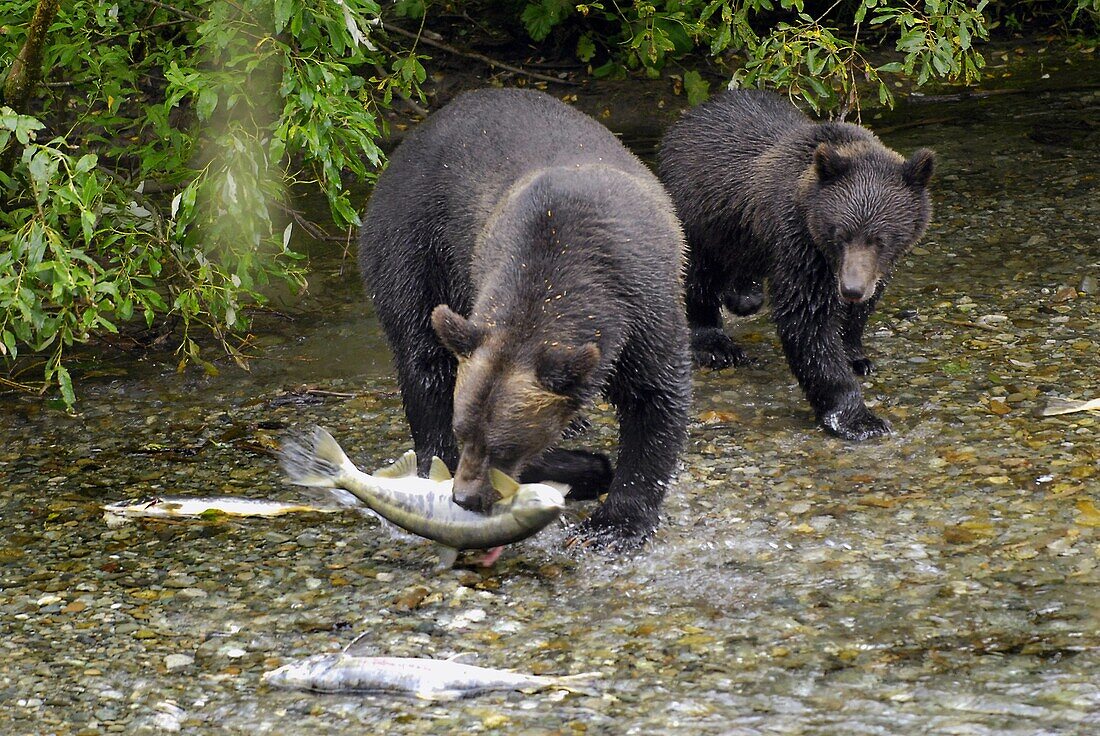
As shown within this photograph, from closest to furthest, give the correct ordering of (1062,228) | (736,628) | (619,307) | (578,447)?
(736,628) < (619,307) < (578,447) < (1062,228)

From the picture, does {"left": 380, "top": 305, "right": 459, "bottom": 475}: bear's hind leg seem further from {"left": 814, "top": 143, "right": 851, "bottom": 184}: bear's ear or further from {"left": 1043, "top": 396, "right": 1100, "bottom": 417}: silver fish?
{"left": 1043, "top": 396, "right": 1100, "bottom": 417}: silver fish

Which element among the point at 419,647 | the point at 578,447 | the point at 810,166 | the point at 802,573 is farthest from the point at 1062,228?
the point at 419,647

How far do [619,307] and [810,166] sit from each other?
248 centimetres

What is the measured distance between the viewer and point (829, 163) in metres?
7.16

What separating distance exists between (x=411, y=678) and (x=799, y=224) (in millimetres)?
3757

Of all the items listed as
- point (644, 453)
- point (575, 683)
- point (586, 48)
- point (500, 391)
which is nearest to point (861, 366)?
point (644, 453)

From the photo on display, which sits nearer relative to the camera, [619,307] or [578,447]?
[619,307]

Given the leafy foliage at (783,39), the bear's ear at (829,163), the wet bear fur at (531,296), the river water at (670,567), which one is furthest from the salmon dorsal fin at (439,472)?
the leafy foliage at (783,39)

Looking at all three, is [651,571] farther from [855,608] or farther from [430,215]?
[430,215]

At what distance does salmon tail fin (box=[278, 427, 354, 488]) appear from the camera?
18.5ft

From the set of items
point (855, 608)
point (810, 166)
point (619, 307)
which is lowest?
point (855, 608)

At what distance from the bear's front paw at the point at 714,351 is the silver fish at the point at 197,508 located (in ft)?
8.88

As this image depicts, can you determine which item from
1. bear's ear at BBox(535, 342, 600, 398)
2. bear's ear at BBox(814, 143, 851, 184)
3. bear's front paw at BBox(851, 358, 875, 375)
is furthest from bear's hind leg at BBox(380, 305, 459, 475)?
bear's front paw at BBox(851, 358, 875, 375)

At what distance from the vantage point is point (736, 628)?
5148 mm
